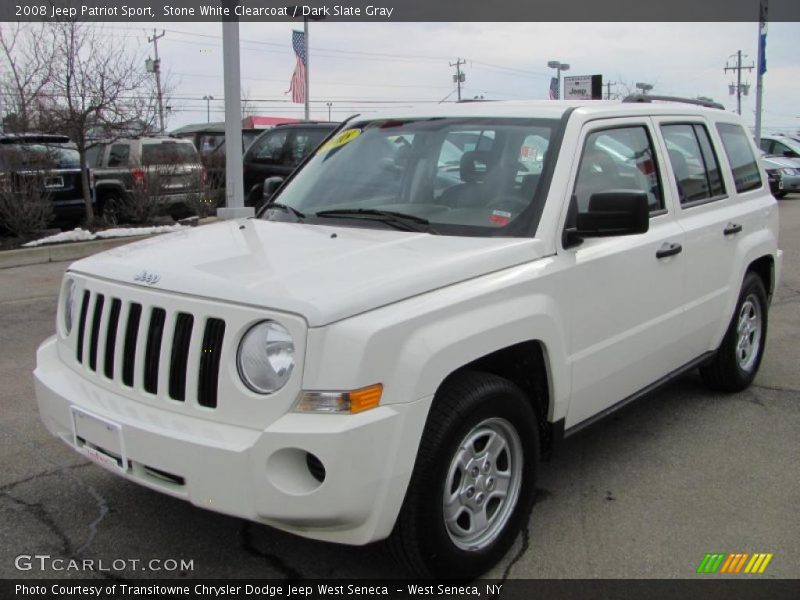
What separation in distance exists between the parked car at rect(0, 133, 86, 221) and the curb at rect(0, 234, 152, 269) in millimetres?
1147

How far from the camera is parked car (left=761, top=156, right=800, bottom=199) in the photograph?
20.7m

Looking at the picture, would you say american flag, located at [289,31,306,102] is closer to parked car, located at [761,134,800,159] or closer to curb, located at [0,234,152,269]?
parked car, located at [761,134,800,159]

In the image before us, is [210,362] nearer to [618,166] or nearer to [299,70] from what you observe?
[618,166]

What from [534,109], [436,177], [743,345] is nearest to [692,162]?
[534,109]

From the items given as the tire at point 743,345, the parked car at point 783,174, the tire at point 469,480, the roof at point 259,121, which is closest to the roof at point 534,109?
the tire at point 743,345

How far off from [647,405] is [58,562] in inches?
141

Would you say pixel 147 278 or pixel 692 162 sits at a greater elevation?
pixel 692 162

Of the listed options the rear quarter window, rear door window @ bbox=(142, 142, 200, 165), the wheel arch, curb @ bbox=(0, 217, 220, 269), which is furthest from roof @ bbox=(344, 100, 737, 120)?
rear door window @ bbox=(142, 142, 200, 165)

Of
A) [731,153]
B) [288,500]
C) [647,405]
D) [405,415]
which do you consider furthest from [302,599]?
[731,153]

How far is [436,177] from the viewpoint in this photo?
152 inches

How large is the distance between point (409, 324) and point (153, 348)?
3.13 feet

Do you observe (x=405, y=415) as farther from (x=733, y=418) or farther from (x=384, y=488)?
(x=733, y=418)

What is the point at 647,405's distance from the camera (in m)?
5.16

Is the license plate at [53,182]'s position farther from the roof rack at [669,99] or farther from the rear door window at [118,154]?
the roof rack at [669,99]
